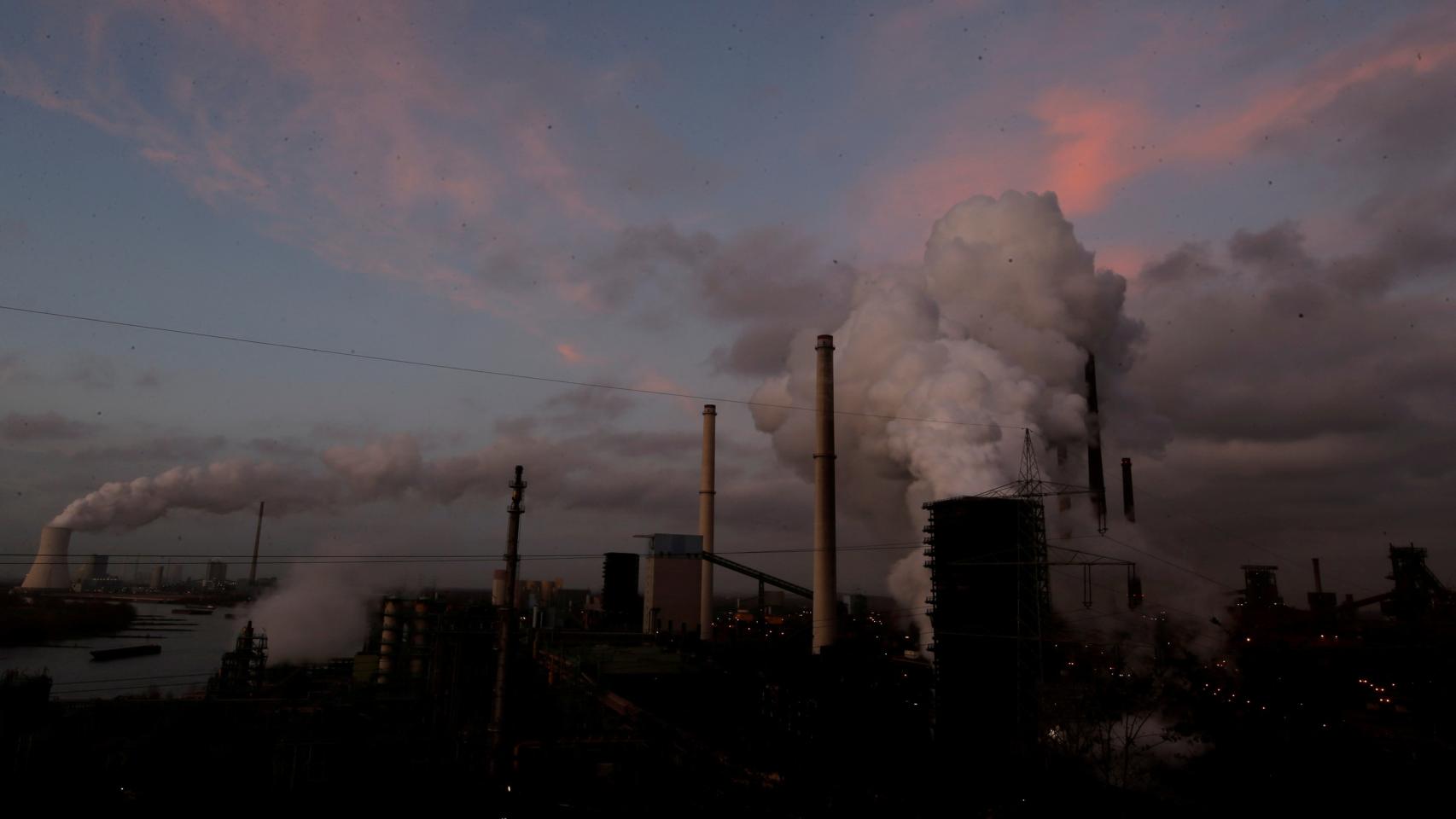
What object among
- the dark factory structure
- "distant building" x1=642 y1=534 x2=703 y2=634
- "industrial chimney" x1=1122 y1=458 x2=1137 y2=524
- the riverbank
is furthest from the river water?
"industrial chimney" x1=1122 y1=458 x2=1137 y2=524

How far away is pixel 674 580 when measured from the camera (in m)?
65.5

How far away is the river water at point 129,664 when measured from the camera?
73.9 m

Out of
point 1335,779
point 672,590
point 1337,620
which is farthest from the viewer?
point 1337,620

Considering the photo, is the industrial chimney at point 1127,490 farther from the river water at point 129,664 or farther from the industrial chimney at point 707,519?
the river water at point 129,664

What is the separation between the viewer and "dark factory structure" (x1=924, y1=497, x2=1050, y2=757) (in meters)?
39.6

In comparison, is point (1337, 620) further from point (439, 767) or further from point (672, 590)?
point (439, 767)

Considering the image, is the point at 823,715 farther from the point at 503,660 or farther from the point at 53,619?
the point at 53,619

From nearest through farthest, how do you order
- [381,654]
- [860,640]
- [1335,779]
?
[1335,779] < [381,654] < [860,640]

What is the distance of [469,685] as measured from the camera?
4178cm

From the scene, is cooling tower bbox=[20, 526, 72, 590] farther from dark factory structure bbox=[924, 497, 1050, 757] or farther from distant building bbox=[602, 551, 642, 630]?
dark factory structure bbox=[924, 497, 1050, 757]

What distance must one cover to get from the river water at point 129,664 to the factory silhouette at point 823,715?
99.2 ft

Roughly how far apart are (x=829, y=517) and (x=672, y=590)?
1920cm

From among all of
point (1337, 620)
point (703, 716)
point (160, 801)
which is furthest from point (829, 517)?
point (1337, 620)

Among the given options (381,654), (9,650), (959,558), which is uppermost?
(959,558)
